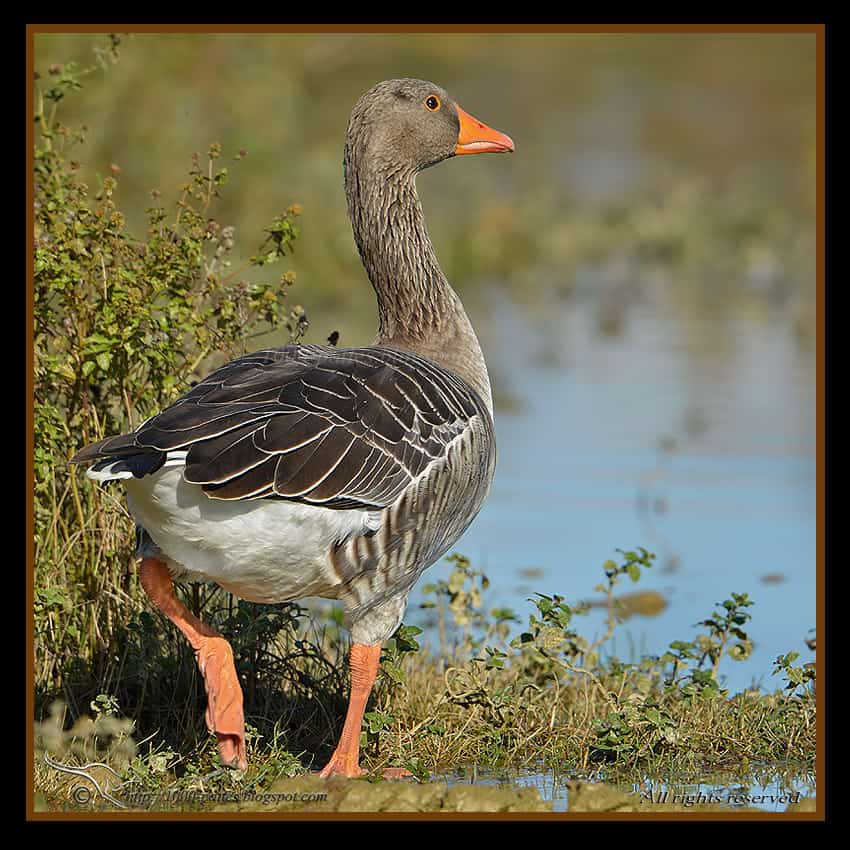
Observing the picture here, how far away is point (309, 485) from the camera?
4664 mm

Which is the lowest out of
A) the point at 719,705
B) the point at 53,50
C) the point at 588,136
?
the point at 719,705

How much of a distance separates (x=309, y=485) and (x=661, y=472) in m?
5.65

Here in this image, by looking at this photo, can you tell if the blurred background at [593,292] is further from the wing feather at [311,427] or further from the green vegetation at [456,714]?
the wing feather at [311,427]

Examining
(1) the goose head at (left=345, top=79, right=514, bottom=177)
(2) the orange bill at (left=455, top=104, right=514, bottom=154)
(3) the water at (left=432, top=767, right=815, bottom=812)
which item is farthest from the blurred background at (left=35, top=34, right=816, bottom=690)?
(3) the water at (left=432, top=767, right=815, bottom=812)

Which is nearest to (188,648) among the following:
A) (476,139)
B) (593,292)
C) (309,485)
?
(309,485)

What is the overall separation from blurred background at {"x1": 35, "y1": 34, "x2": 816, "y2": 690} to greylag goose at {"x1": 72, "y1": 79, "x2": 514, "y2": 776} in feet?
6.32

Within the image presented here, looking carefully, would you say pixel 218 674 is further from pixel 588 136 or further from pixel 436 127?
pixel 588 136

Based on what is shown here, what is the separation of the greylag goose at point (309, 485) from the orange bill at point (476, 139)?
108 cm

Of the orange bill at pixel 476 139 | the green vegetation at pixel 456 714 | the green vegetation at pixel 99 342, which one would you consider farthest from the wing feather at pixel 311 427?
the orange bill at pixel 476 139

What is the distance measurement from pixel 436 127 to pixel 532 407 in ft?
17.8

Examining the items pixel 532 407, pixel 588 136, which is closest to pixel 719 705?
pixel 532 407

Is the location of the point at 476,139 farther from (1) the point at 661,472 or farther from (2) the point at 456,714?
(1) the point at 661,472

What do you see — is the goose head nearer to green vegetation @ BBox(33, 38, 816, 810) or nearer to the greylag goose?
green vegetation @ BBox(33, 38, 816, 810)

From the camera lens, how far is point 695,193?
17953mm
